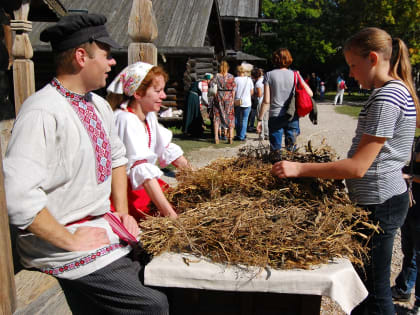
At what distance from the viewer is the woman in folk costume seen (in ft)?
7.31

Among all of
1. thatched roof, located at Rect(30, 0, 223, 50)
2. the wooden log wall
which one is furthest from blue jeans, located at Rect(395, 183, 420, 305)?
the wooden log wall

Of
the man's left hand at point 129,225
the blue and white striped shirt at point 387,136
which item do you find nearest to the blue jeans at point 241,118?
the blue and white striped shirt at point 387,136

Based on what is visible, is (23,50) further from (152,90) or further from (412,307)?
(412,307)

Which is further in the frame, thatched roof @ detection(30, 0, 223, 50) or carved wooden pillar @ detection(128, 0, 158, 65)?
thatched roof @ detection(30, 0, 223, 50)

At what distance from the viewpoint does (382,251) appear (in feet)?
6.94

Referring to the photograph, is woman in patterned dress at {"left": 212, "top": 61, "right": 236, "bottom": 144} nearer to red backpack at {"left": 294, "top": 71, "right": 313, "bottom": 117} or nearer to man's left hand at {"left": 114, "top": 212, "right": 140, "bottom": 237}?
red backpack at {"left": 294, "top": 71, "right": 313, "bottom": 117}

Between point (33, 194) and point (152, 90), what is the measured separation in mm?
1185

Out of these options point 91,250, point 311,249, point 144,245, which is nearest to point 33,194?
point 91,250

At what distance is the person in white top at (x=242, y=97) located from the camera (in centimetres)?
1020

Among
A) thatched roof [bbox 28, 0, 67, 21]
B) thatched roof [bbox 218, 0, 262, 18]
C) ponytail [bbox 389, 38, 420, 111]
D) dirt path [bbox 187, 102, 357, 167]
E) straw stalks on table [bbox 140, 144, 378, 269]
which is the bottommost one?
dirt path [bbox 187, 102, 357, 167]

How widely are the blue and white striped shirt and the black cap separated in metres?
1.40

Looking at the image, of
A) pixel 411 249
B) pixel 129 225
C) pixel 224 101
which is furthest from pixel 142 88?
pixel 224 101

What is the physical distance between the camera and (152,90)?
8.04 ft

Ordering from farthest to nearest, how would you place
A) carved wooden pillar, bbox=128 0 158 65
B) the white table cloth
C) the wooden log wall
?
the wooden log wall → carved wooden pillar, bbox=128 0 158 65 → the white table cloth
